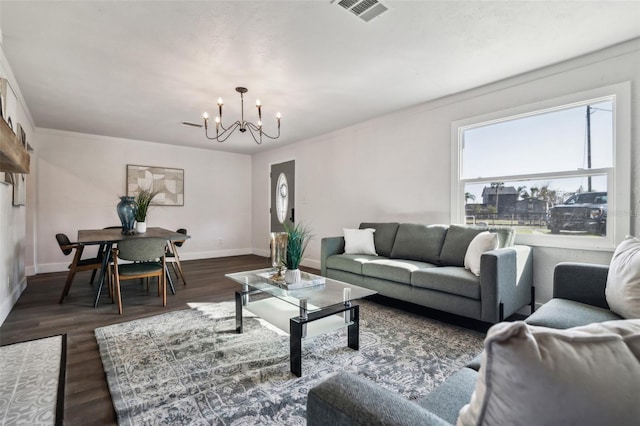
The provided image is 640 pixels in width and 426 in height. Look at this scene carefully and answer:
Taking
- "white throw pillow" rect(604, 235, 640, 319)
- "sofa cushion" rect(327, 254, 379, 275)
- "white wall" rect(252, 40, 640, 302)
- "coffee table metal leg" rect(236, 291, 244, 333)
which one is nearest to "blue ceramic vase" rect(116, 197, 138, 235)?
"coffee table metal leg" rect(236, 291, 244, 333)

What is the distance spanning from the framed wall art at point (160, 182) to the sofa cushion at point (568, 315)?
6.15 m

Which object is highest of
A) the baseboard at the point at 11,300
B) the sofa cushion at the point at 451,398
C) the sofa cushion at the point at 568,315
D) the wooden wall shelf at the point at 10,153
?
the wooden wall shelf at the point at 10,153

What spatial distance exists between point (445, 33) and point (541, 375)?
252 centimetres

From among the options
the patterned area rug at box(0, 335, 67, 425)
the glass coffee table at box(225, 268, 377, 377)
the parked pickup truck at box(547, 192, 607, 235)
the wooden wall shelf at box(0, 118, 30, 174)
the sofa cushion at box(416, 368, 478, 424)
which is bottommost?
the patterned area rug at box(0, 335, 67, 425)

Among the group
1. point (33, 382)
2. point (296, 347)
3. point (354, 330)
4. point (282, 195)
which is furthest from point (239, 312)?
point (282, 195)

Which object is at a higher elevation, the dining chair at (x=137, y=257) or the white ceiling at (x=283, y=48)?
the white ceiling at (x=283, y=48)

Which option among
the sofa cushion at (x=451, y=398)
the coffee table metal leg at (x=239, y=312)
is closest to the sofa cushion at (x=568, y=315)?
the sofa cushion at (x=451, y=398)

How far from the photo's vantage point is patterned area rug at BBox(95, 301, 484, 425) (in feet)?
5.38

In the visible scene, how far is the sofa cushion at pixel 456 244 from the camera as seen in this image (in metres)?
3.10

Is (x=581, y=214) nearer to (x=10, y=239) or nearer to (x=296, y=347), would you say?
(x=296, y=347)

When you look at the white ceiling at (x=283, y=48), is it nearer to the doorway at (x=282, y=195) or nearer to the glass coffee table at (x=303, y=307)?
the glass coffee table at (x=303, y=307)

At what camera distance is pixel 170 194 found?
616cm

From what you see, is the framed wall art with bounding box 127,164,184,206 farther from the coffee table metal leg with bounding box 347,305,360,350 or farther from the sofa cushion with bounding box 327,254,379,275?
the coffee table metal leg with bounding box 347,305,360,350

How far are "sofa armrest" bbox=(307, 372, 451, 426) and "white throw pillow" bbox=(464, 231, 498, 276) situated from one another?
2302 mm
